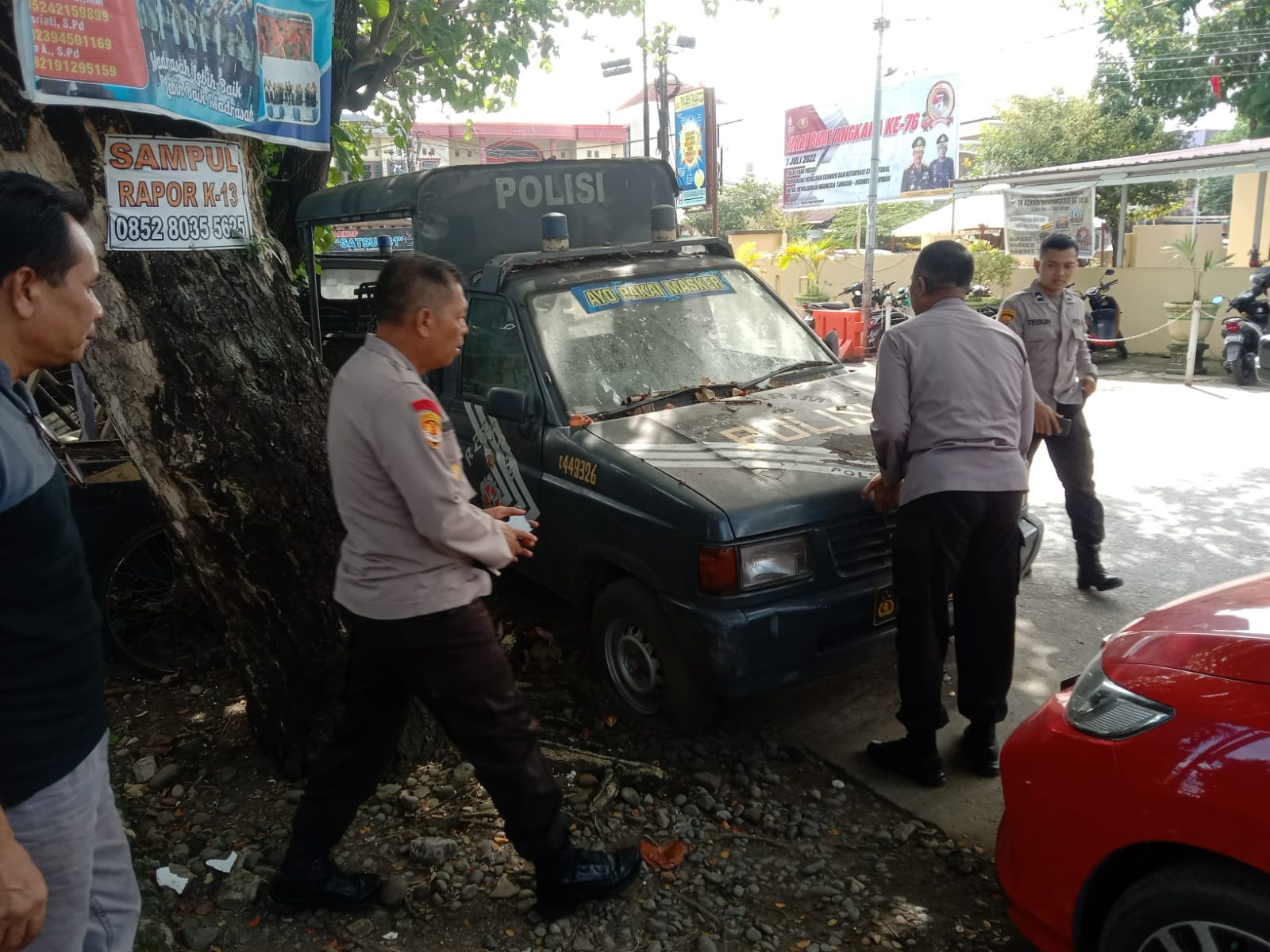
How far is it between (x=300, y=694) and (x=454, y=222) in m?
2.87

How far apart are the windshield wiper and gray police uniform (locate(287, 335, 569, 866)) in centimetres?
226

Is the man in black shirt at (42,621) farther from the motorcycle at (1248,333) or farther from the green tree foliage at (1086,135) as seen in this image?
the green tree foliage at (1086,135)

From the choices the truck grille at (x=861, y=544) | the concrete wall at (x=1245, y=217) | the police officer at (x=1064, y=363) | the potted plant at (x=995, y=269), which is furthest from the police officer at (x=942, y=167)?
the truck grille at (x=861, y=544)

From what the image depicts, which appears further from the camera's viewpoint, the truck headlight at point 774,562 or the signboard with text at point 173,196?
the truck headlight at point 774,562

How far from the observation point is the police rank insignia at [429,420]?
245cm

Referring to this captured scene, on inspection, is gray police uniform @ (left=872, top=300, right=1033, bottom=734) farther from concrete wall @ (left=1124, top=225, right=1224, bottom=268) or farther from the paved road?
concrete wall @ (left=1124, top=225, right=1224, bottom=268)

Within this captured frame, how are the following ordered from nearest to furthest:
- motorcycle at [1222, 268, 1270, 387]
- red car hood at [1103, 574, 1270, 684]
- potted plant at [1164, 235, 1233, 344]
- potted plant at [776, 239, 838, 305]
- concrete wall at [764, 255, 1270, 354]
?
red car hood at [1103, 574, 1270, 684] < motorcycle at [1222, 268, 1270, 387] < potted plant at [1164, 235, 1233, 344] < concrete wall at [764, 255, 1270, 354] < potted plant at [776, 239, 838, 305]

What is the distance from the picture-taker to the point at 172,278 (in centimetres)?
309

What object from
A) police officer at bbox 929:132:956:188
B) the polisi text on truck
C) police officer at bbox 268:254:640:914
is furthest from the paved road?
police officer at bbox 929:132:956:188

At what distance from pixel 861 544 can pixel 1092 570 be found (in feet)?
7.38

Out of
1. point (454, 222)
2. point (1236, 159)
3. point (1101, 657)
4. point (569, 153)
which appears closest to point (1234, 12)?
point (1236, 159)

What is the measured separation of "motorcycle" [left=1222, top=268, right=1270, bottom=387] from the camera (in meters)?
11.4

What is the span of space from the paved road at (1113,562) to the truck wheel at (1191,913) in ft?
3.75

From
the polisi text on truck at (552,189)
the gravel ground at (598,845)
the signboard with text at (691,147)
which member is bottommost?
the gravel ground at (598,845)
